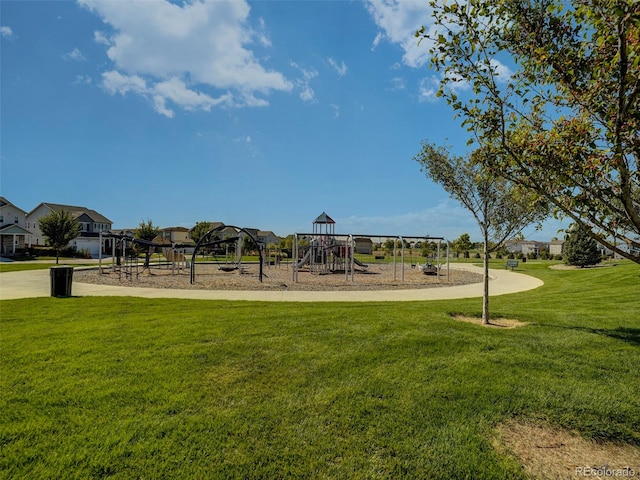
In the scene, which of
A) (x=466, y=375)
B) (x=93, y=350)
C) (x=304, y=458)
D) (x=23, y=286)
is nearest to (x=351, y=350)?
(x=466, y=375)

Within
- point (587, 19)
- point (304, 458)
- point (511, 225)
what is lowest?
point (304, 458)

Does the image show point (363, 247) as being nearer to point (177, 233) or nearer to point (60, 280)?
point (177, 233)

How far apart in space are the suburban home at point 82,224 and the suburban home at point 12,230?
5.34ft

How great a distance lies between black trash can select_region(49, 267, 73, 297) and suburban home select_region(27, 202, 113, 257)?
43.5m

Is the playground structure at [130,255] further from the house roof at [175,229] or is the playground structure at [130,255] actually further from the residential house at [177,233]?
the house roof at [175,229]

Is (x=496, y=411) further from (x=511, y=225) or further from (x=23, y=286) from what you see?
(x=23, y=286)

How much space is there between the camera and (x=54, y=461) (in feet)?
10.3

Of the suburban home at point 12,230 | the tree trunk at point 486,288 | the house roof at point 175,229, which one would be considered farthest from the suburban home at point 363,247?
the tree trunk at point 486,288

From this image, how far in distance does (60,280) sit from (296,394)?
432 inches

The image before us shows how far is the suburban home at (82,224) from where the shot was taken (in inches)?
2085

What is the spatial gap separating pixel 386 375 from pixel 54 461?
11.8 ft

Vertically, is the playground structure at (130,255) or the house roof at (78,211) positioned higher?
the house roof at (78,211)

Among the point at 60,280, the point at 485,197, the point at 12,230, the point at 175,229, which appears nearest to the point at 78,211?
the point at 12,230

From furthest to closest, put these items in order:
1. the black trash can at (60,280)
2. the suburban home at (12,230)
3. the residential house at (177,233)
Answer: the residential house at (177,233) < the suburban home at (12,230) < the black trash can at (60,280)
